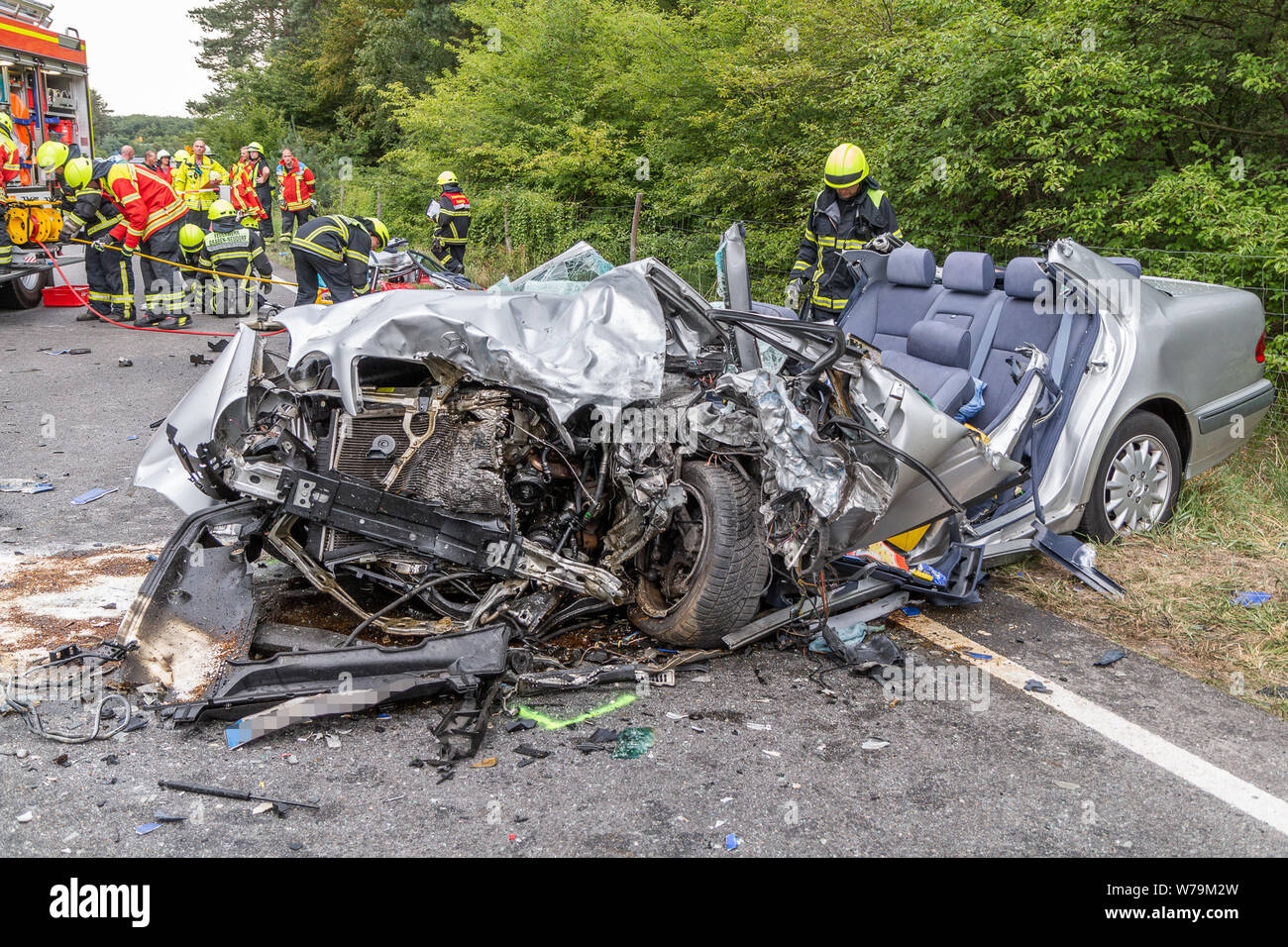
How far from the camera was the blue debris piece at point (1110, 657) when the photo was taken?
3.75 m

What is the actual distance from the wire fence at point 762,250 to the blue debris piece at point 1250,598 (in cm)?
278

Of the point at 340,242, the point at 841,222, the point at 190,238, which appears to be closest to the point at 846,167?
the point at 841,222

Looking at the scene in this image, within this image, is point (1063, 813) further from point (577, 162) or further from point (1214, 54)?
point (577, 162)

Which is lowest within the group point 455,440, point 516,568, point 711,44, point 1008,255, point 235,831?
point 235,831

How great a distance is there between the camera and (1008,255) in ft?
27.9

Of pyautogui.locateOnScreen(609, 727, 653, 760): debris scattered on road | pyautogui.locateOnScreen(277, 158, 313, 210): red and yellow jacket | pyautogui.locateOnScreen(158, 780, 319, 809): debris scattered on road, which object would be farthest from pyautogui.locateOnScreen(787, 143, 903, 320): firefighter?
pyautogui.locateOnScreen(277, 158, 313, 210): red and yellow jacket

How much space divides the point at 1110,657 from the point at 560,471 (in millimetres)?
2231

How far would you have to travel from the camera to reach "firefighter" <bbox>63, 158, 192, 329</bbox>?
10.7m

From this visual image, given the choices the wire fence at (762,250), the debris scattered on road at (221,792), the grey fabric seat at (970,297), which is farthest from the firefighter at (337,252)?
the debris scattered on road at (221,792)

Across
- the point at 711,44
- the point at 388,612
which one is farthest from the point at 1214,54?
the point at 388,612

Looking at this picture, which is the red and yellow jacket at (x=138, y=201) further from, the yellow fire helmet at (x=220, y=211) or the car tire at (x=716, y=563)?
the car tire at (x=716, y=563)

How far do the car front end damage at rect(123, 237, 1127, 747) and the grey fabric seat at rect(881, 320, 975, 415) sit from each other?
83 cm
